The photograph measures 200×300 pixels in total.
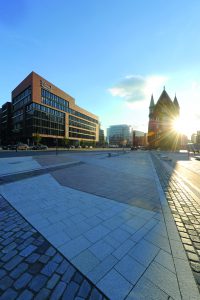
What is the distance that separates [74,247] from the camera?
2.81 m

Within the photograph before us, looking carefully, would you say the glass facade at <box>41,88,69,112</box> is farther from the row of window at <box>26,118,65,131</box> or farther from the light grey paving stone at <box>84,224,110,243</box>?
the light grey paving stone at <box>84,224,110,243</box>

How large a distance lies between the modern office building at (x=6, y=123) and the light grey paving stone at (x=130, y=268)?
261ft

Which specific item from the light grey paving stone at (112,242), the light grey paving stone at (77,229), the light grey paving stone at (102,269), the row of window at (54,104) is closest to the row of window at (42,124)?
the row of window at (54,104)

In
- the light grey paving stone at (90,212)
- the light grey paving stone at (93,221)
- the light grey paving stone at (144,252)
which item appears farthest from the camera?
the light grey paving stone at (90,212)

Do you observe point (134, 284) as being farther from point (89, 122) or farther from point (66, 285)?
point (89, 122)

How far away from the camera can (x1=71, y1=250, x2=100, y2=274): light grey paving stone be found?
234cm

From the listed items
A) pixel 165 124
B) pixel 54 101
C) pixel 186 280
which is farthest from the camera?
pixel 165 124

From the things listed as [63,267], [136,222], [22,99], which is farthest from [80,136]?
[63,267]

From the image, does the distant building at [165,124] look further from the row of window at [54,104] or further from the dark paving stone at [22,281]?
the dark paving stone at [22,281]

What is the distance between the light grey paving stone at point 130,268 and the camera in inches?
87.4

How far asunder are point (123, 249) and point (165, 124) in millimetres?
72028

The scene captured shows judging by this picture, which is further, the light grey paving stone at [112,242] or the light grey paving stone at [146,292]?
the light grey paving stone at [112,242]

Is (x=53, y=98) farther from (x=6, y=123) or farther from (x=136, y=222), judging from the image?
(x=136, y=222)

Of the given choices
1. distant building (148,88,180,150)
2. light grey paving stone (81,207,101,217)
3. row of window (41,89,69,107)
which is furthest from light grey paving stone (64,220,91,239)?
distant building (148,88,180,150)
